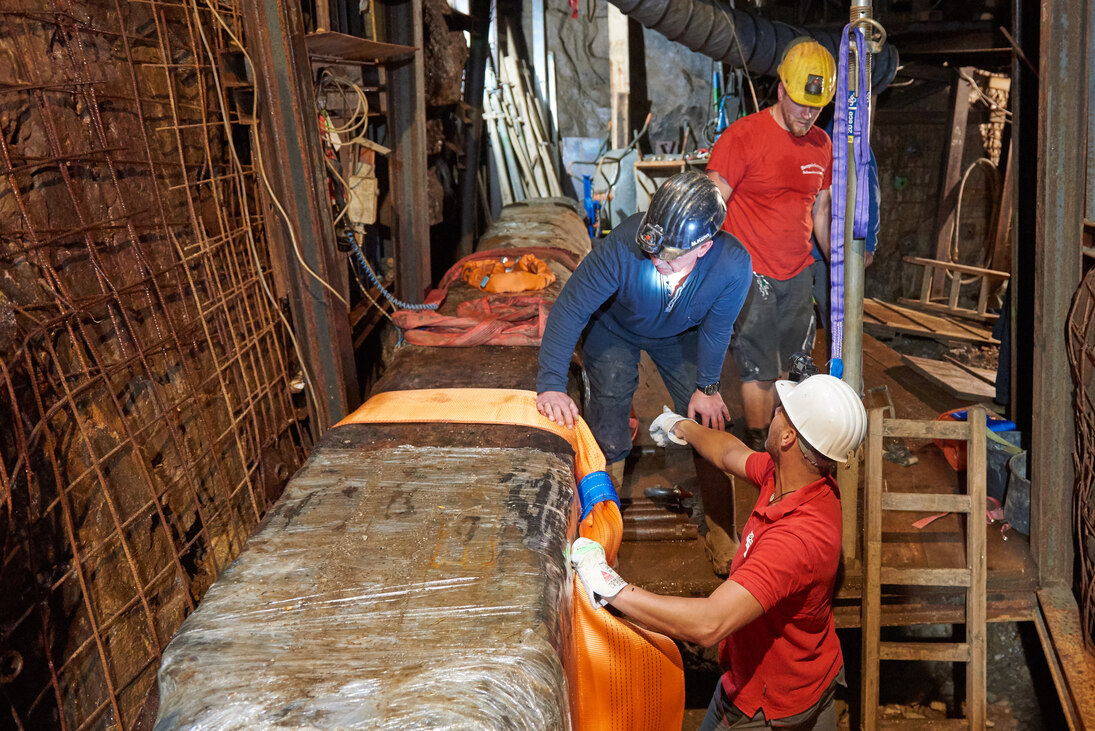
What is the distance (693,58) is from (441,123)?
453 centimetres

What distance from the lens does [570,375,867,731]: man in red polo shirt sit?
2.11 m

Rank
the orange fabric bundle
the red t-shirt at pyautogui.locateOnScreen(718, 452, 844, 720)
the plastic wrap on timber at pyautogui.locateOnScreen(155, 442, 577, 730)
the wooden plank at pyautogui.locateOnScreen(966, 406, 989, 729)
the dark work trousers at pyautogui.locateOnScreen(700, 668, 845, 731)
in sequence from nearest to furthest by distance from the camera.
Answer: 1. the plastic wrap on timber at pyautogui.locateOnScreen(155, 442, 577, 730)
2. the red t-shirt at pyautogui.locateOnScreen(718, 452, 844, 720)
3. the dark work trousers at pyautogui.locateOnScreen(700, 668, 845, 731)
4. the wooden plank at pyautogui.locateOnScreen(966, 406, 989, 729)
5. the orange fabric bundle

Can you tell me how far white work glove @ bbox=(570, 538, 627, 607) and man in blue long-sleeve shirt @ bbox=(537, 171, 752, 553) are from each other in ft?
2.54

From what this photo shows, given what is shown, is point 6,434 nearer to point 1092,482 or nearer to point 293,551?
point 293,551

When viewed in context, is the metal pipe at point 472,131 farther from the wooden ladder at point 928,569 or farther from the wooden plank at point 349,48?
the wooden ladder at point 928,569

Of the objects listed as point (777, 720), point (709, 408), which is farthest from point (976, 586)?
point (777, 720)

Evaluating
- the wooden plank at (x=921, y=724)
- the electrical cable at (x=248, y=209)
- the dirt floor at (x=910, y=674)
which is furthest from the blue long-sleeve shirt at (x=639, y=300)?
the wooden plank at (x=921, y=724)

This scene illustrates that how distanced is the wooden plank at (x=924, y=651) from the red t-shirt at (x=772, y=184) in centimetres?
202

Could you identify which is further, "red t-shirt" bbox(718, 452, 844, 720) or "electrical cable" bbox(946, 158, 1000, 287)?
"electrical cable" bbox(946, 158, 1000, 287)

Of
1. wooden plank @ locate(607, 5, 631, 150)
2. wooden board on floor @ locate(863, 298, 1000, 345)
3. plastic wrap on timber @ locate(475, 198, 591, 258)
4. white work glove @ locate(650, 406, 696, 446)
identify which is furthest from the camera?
wooden plank @ locate(607, 5, 631, 150)

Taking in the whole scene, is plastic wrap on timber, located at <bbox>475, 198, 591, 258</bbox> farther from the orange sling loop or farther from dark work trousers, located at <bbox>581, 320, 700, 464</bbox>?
the orange sling loop

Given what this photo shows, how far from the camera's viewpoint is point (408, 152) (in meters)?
4.89


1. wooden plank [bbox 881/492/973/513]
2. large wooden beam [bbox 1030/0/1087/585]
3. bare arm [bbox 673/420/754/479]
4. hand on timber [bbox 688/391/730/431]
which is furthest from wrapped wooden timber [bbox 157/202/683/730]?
large wooden beam [bbox 1030/0/1087/585]

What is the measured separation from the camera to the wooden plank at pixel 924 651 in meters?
3.59
